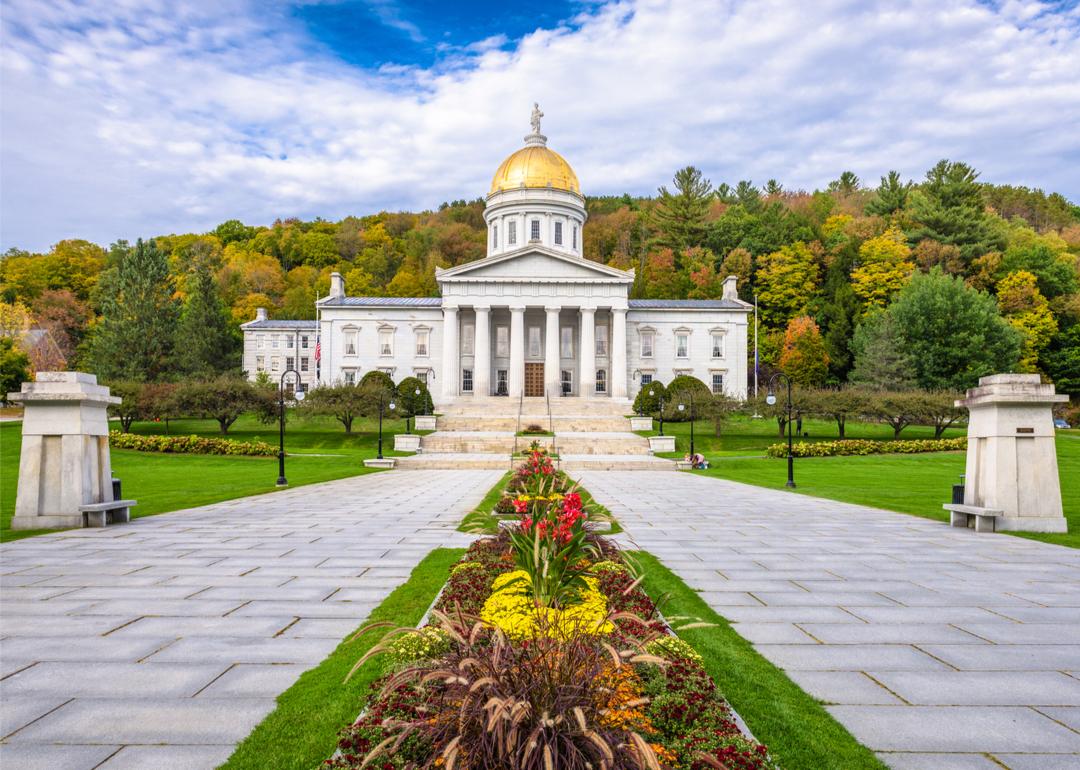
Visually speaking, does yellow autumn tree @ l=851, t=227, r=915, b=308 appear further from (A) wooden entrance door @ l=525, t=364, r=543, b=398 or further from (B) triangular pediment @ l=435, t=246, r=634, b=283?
(A) wooden entrance door @ l=525, t=364, r=543, b=398

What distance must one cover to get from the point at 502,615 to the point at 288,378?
2838 inches

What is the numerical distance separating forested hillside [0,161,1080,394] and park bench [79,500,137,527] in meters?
48.9

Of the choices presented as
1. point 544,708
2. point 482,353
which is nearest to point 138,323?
point 482,353

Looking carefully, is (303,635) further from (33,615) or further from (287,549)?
(287,549)

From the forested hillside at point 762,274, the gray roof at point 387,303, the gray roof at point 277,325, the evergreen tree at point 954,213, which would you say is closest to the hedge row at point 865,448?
the forested hillside at point 762,274

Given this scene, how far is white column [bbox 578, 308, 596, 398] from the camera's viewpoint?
5566cm

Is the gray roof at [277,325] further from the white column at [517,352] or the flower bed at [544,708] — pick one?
the flower bed at [544,708]

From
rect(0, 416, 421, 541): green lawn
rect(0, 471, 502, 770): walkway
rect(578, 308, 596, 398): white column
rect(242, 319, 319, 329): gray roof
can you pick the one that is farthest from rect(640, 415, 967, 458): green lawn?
rect(242, 319, 319, 329): gray roof

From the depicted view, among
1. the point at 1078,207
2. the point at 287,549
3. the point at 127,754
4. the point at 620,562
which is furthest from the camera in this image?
the point at 1078,207

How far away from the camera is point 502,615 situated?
5570 mm

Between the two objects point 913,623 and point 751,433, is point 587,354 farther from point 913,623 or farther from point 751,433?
point 913,623

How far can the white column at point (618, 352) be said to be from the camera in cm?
5578

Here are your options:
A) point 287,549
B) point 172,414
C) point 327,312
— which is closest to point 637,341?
point 327,312

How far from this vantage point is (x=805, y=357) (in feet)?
209
